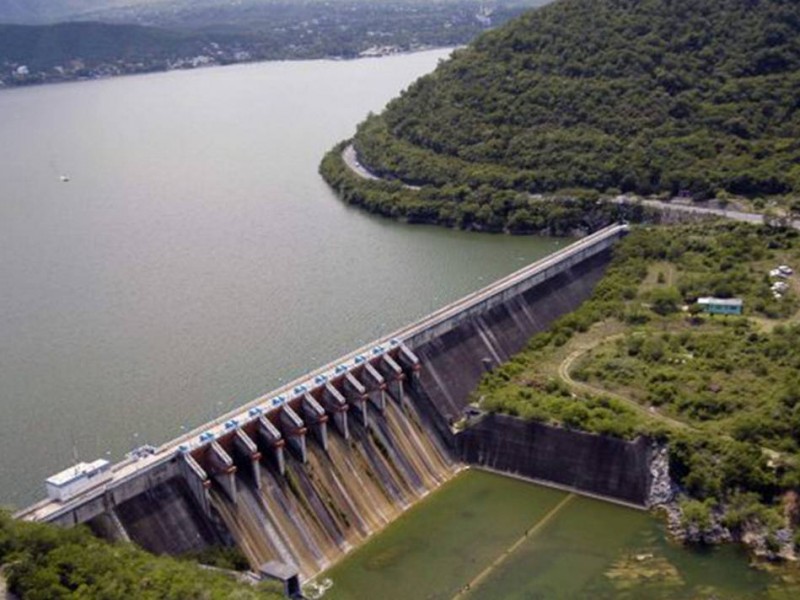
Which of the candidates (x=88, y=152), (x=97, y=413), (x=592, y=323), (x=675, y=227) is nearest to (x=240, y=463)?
(x=97, y=413)

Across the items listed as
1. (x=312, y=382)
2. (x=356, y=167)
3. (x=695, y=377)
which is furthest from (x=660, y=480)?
(x=356, y=167)

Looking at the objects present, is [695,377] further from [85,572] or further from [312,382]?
[85,572]

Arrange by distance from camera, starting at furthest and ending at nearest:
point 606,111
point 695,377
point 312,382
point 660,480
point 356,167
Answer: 1. point 356,167
2. point 606,111
3. point 695,377
4. point 312,382
5. point 660,480

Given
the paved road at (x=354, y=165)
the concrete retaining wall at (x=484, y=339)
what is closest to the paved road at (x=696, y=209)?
the paved road at (x=354, y=165)

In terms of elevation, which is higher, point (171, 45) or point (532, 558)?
point (171, 45)

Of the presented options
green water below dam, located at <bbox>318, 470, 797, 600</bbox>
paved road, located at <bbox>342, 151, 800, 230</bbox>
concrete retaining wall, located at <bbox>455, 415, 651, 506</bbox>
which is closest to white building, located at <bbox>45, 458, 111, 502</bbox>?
green water below dam, located at <bbox>318, 470, 797, 600</bbox>

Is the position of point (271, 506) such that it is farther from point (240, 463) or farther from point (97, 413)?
point (97, 413)

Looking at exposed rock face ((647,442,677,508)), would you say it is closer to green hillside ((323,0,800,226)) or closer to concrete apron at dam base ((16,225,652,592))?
concrete apron at dam base ((16,225,652,592))
